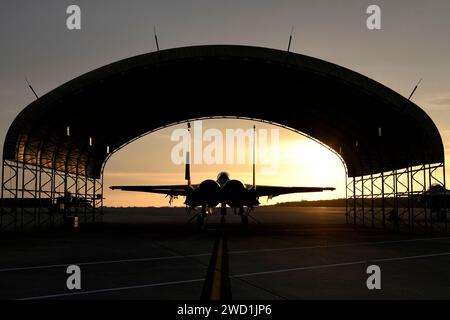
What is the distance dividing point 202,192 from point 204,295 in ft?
51.7

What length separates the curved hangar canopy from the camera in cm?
2377

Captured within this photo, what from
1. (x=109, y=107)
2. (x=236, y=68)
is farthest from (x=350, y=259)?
(x=109, y=107)

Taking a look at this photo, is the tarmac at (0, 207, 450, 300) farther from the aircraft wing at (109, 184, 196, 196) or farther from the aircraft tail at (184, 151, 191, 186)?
the aircraft wing at (109, 184, 196, 196)

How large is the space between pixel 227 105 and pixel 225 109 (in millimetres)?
995

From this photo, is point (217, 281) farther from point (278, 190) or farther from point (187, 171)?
point (278, 190)

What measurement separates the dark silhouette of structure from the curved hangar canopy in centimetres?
6

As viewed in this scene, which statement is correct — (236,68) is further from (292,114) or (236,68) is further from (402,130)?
(402,130)

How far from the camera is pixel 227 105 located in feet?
107

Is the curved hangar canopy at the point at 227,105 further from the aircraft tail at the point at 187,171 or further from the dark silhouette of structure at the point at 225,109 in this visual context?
the aircraft tail at the point at 187,171

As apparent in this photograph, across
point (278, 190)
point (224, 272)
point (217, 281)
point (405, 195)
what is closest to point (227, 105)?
point (278, 190)

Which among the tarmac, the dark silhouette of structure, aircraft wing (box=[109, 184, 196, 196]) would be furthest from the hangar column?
aircraft wing (box=[109, 184, 196, 196])

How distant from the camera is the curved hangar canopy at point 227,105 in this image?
78.0ft
